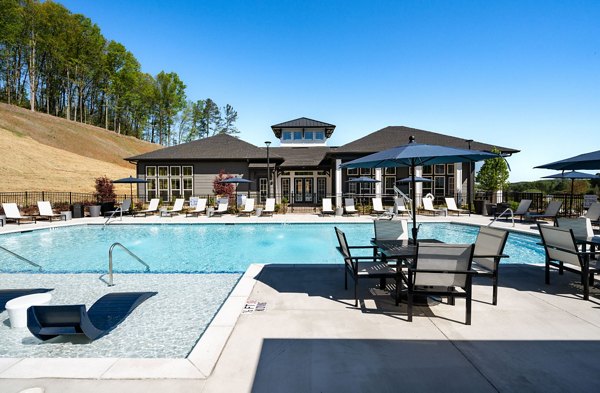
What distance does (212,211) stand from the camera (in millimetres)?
17281

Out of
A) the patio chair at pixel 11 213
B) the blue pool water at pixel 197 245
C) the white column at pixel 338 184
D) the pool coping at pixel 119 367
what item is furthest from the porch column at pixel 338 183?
the pool coping at pixel 119 367

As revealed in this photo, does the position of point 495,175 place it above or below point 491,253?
above

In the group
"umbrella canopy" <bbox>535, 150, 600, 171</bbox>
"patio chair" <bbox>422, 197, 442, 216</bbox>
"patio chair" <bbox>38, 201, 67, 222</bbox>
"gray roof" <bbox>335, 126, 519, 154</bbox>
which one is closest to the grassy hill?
"patio chair" <bbox>38, 201, 67, 222</bbox>

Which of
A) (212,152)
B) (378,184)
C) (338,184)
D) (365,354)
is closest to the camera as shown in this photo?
(365,354)

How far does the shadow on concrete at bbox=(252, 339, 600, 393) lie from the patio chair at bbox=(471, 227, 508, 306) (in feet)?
3.30

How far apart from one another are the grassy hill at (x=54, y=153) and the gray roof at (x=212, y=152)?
13.1 m

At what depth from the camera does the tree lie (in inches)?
706

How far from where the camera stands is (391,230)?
5703 millimetres

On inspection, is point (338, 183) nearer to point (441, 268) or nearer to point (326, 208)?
point (326, 208)

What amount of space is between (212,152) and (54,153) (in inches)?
1018

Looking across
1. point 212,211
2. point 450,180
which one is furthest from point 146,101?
point 450,180

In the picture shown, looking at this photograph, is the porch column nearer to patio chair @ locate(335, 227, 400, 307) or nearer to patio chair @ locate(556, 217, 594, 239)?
patio chair @ locate(556, 217, 594, 239)

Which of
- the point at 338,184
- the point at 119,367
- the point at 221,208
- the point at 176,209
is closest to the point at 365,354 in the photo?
the point at 119,367

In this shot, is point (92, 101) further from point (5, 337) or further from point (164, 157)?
point (5, 337)
